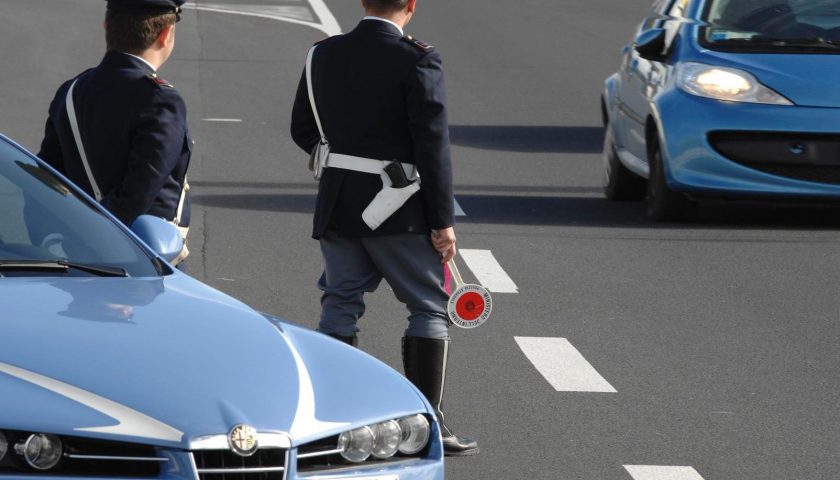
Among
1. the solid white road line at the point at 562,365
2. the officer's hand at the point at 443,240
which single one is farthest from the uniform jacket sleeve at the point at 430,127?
the solid white road line at the point at 562,365

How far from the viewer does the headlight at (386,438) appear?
4.65m

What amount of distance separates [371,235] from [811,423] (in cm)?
202

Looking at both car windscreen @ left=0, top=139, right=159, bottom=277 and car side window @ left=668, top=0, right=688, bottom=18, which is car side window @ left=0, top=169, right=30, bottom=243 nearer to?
car windscreen @ left=0, top=139, right=159, bottom=277

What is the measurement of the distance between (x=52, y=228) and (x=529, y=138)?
12.3 m

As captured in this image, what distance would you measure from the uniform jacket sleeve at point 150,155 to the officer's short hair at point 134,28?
0.21 m

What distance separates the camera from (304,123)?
22.9 ft

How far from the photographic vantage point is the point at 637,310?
9891 mm

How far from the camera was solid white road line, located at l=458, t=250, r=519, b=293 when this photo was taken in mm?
10438

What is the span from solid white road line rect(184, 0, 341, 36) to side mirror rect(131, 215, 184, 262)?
21988 millimetres

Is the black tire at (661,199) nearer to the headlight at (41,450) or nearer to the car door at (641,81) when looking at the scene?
the car door at (641,81)

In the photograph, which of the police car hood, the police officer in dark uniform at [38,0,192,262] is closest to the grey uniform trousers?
the police officer in dark uniform at [38,0,192,262]

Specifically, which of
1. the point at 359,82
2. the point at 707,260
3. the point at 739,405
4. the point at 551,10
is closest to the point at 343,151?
the point at 359,82

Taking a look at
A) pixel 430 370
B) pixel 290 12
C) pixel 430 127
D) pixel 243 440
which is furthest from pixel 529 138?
pixel 290 12

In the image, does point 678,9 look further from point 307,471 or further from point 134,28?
point 307,471
